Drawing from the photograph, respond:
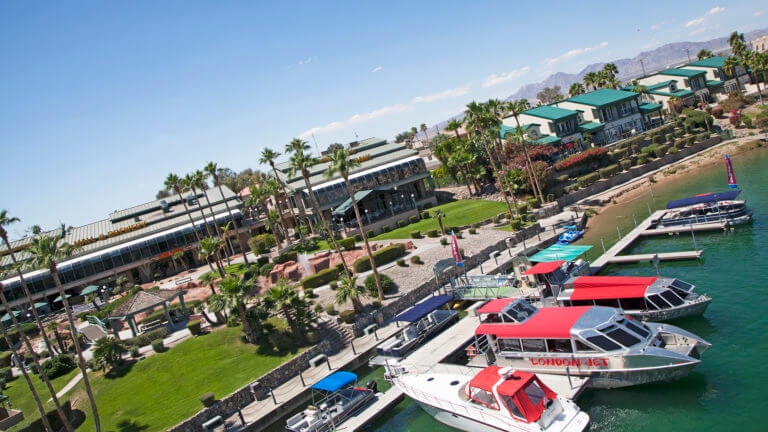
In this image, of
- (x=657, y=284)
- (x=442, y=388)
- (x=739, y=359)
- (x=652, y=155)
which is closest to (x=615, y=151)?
(x=652, y=155)

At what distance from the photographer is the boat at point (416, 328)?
29.0 metres

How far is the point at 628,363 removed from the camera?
64.1 ft

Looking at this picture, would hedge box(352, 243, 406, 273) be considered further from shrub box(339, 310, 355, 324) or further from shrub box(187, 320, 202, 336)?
shrub box(187, 320, 202, 336)

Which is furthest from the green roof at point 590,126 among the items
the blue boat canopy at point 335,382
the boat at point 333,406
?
the blue boat canopy at point 335,382

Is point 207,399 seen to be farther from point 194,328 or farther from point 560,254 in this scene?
point 560,254

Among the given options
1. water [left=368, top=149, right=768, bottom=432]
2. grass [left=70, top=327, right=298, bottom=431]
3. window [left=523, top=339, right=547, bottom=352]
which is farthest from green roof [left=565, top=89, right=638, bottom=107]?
grass [left=70, top=327, right=298, bottom=431]

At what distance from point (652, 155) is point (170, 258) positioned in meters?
75.5

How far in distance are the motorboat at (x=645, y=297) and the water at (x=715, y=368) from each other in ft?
3.04

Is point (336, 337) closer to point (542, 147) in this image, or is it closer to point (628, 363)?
point (628, 363)

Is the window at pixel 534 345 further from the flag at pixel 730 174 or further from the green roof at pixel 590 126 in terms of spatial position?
the green roof at pixel 590 126

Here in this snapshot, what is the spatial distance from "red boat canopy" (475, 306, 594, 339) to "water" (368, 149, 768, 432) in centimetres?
304

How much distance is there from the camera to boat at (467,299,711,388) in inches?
761

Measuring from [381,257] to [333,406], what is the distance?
21.8 m

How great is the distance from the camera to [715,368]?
772 inches
